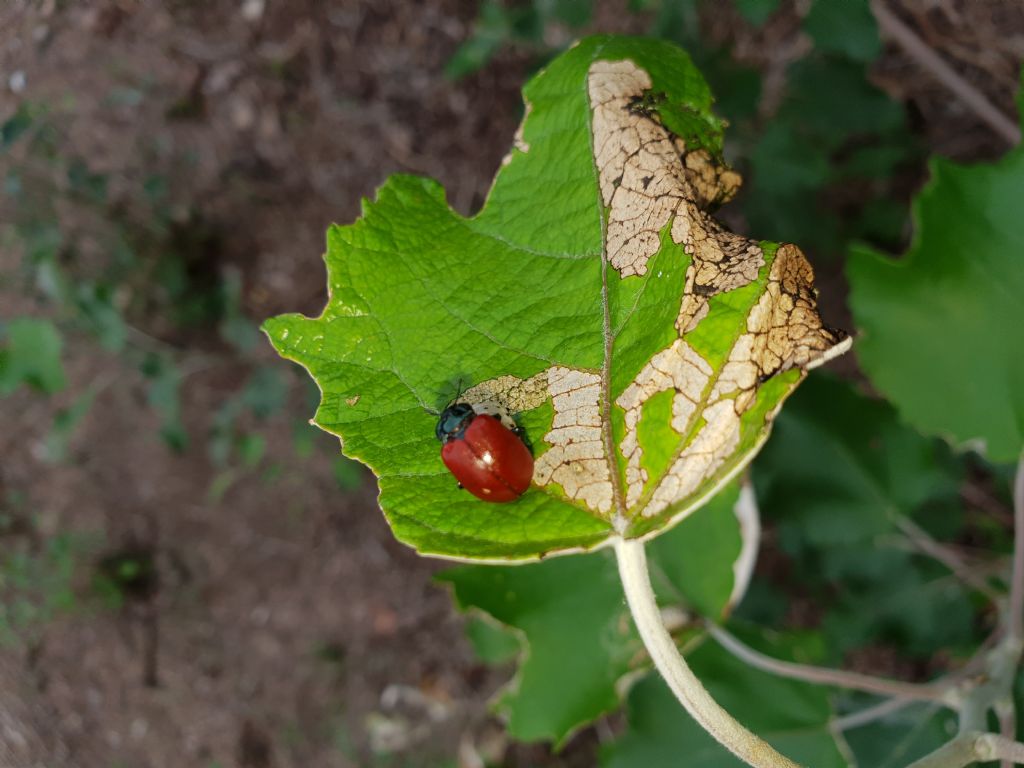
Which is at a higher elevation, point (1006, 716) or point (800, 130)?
point (800, 130)

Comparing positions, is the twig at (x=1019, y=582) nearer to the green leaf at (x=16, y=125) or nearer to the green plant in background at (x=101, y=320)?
the green plant in background at (x=101, y=320)

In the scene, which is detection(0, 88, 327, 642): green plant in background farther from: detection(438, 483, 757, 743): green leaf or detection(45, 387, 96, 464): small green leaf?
detection(438, 483, 757, 743): green leaf

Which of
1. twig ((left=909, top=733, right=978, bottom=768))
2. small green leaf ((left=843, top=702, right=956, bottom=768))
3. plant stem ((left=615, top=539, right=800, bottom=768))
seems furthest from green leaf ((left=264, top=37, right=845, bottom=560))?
small green leaf ((left=843, top=702, right=956, bottom=768))

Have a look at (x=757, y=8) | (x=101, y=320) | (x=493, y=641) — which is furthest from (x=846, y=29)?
(x=101, y=320)

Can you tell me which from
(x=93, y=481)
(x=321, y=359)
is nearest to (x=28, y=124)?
(x=321, y=359)

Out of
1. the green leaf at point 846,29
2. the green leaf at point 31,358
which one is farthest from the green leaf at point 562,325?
the green leaf at point 31,358

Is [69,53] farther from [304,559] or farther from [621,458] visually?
[304,559]

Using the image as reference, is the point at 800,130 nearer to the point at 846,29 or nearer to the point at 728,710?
the point at 846,29
